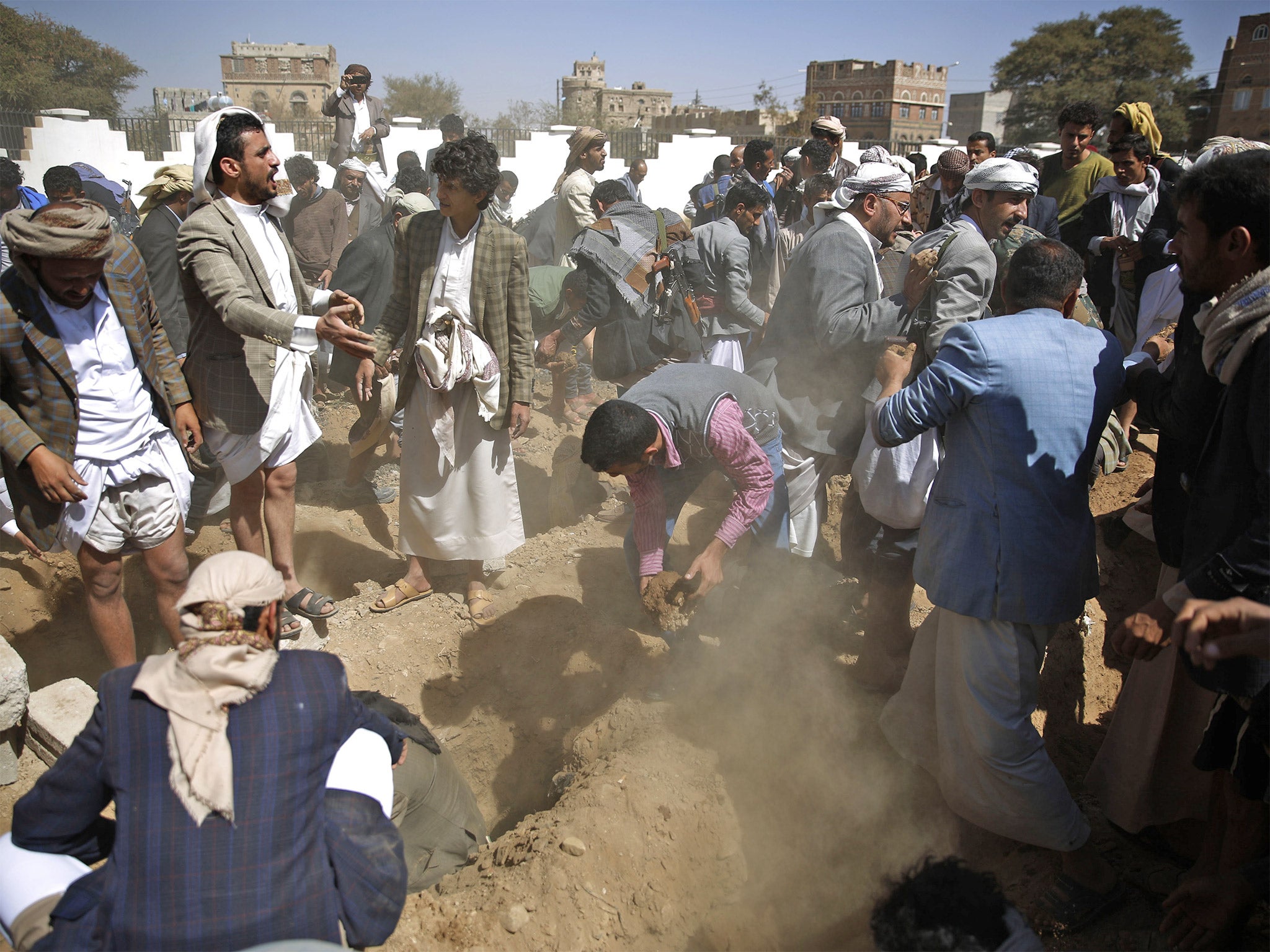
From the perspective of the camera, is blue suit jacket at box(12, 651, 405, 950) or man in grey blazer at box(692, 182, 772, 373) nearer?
blue suit jacket at box(12, 651, 405, 950)

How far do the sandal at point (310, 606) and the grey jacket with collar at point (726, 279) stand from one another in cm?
272

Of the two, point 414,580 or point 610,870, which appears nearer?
point 610,870

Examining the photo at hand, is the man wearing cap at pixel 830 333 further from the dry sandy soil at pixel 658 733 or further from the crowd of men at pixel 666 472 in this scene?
the dry sandy soil at pixel 658 733

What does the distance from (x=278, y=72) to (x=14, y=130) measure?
126ft

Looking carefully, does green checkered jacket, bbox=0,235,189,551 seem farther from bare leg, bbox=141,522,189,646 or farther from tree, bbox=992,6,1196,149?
tree, bbox=992,6,1196,149

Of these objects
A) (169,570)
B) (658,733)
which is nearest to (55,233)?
(169,570)

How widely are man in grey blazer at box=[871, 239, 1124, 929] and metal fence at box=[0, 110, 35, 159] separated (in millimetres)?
17935

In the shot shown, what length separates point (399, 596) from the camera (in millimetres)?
4238

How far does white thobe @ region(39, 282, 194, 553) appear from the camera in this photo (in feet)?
9.52

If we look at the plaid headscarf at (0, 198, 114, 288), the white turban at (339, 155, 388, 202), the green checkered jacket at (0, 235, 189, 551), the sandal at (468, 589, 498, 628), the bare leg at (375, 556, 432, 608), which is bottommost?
the sandal at (468, 589, 498, 628)

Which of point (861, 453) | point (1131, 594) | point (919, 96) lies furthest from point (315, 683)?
point (919, 96)

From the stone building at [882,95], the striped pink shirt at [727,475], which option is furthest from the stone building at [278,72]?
the striped pink shirt at [727,475]

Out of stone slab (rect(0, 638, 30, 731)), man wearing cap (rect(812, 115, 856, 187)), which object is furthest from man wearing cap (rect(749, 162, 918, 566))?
stone slab (rect(0, 638, 30, 731))

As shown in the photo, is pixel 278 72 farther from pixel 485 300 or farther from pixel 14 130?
pixel 485 300
